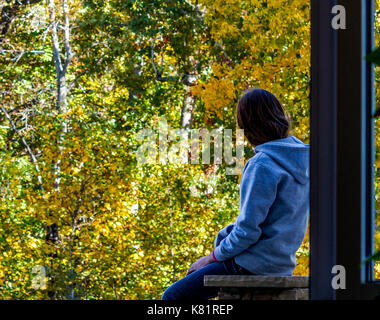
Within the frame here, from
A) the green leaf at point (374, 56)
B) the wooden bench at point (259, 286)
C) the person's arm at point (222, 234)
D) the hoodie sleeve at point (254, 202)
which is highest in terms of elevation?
the green leaf at point (374, 56)

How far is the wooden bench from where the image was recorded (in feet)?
4.31

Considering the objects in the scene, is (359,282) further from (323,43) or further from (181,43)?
(181,43)

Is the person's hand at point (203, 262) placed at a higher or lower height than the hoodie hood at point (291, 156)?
lower

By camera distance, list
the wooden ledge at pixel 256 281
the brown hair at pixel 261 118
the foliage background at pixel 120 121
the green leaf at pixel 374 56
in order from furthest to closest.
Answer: the foliage background at pixel 120 121 < the brown hair at pixel 261 118 < the wooden ledge at pixel 256 281 < the green leaf at pixel 374 56

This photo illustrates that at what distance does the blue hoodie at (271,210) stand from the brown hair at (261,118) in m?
0.04

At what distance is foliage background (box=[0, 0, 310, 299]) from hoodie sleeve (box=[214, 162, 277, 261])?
6.38 ft

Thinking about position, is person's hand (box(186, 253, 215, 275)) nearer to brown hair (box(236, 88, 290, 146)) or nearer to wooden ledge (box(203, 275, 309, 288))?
wooden ledge (box(203, 275, 309, 288))

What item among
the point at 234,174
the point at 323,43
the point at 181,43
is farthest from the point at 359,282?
the point at 181,43

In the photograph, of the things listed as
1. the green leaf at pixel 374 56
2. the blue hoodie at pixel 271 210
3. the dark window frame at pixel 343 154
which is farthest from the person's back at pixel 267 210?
the green leaf at pixel 374 56

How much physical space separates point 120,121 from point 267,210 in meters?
4.60

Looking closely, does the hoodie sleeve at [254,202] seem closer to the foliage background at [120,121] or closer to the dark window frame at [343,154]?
the dark window frame at [343,154]

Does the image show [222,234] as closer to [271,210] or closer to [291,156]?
[271,210]

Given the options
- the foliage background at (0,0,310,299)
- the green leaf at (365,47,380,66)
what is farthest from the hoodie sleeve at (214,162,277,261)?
the foliage background at (0,0,310,299)

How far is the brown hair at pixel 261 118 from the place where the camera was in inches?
57.2
